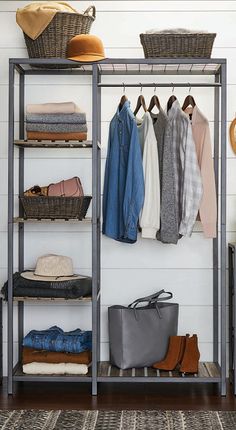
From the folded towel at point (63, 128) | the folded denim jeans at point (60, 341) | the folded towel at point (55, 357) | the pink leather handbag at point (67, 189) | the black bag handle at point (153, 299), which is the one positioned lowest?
the folded towel at point (55, 357)

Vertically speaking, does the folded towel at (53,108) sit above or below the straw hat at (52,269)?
above

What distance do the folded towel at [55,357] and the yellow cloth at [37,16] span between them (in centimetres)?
188

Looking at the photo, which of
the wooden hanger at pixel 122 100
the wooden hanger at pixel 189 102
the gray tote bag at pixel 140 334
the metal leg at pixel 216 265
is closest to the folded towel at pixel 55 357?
the gray tote bag at pixel 140 334

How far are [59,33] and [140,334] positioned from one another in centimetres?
187

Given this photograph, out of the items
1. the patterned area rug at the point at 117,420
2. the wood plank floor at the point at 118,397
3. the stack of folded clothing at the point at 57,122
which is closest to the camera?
the patterned area rug at the point at 117,420

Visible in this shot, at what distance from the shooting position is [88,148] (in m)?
4.59

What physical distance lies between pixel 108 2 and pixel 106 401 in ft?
8.22

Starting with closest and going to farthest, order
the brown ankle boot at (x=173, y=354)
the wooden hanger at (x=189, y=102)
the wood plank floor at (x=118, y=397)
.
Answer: the wood plank floor at (x=118, y=397), the brown ankle boot at (x=173, y=354), the wooden hanger at (x=189, y=102)

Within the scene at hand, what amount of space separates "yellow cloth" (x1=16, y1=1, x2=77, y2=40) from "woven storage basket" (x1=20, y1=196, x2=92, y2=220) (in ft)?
3.15

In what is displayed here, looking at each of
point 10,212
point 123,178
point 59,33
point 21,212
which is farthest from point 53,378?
point 59,33

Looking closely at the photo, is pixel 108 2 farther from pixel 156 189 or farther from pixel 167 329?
pixel 167 329

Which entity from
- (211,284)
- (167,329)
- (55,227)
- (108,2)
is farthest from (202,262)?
(108,2)

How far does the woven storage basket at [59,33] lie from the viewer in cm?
418

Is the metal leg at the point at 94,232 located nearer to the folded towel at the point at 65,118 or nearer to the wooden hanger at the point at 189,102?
the folded towel at the point at 65,118
